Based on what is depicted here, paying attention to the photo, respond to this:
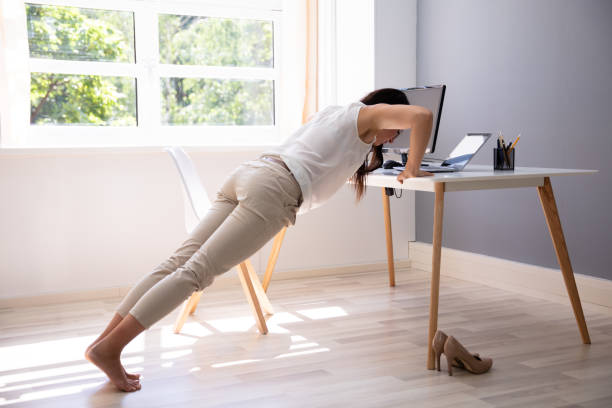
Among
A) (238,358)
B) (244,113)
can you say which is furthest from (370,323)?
(244,113)

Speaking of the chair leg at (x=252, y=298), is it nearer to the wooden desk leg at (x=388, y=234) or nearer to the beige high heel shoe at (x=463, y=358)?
the beige high heel shoe at (x=463, y=358)

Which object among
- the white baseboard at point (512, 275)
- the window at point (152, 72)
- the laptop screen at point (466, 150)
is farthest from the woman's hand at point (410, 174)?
the window at point (152, 72)

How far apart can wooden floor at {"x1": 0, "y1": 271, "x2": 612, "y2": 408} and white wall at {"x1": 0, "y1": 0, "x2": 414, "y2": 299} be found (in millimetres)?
197

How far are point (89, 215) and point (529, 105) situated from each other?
2.35 m

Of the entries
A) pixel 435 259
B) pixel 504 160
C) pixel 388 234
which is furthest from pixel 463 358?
pixel 388 234

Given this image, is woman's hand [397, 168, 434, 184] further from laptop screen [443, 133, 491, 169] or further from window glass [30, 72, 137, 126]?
window glass [30, 72, 137, 126]

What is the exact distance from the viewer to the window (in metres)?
3.88

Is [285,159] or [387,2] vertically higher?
[387,2]

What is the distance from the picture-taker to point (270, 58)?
449cm

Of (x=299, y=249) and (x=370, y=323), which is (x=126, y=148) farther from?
(x=370, y=323)

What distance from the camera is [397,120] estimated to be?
88.7 inches

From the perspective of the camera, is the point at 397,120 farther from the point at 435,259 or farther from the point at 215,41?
the point at 215,41

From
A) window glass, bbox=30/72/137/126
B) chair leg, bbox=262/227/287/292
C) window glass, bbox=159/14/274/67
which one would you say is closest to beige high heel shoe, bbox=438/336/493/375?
chair leg, bbox=262/227/287/292

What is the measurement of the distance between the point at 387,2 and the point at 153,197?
1.89 m
